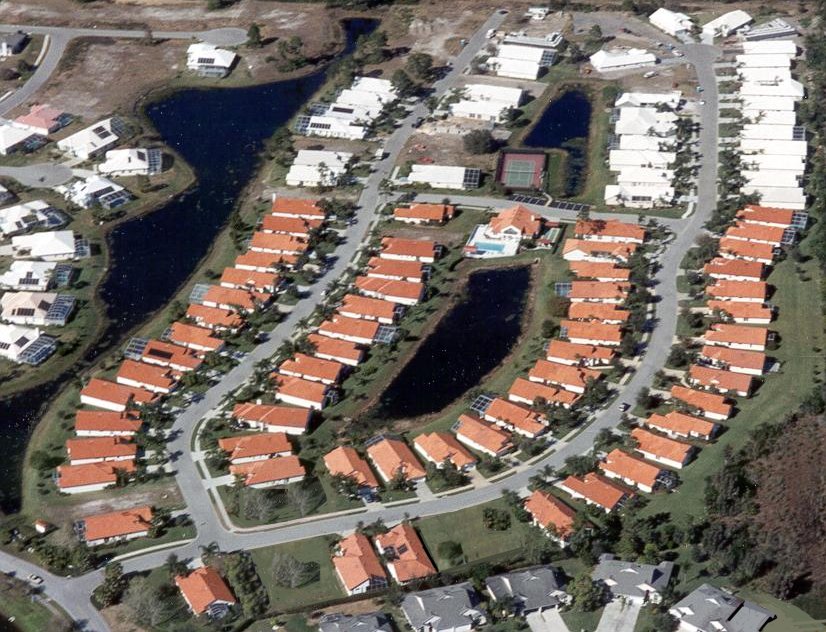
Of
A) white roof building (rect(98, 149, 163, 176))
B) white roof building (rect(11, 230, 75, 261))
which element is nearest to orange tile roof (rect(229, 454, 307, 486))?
white roof building (rect(11, 230, 75, 261))

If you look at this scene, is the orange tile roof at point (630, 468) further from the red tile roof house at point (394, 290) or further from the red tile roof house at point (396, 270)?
the red tile roof house at point (396, 270)

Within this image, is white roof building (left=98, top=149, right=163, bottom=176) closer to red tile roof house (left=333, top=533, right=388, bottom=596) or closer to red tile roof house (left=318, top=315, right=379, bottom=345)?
red tile roof house (left=318, top=315, right=379, bottom=345)

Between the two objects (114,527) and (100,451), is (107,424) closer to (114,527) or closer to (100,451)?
(100,451)

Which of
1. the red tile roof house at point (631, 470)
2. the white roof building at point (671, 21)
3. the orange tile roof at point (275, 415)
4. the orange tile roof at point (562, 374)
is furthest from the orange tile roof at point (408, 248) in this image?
the white roof building at point (671, 21)

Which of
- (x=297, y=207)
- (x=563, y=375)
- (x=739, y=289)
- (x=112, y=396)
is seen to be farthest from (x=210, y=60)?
(x=739, y=289)

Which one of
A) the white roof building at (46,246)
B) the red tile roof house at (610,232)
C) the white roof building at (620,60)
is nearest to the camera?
the red tile roof house at (610,232)
